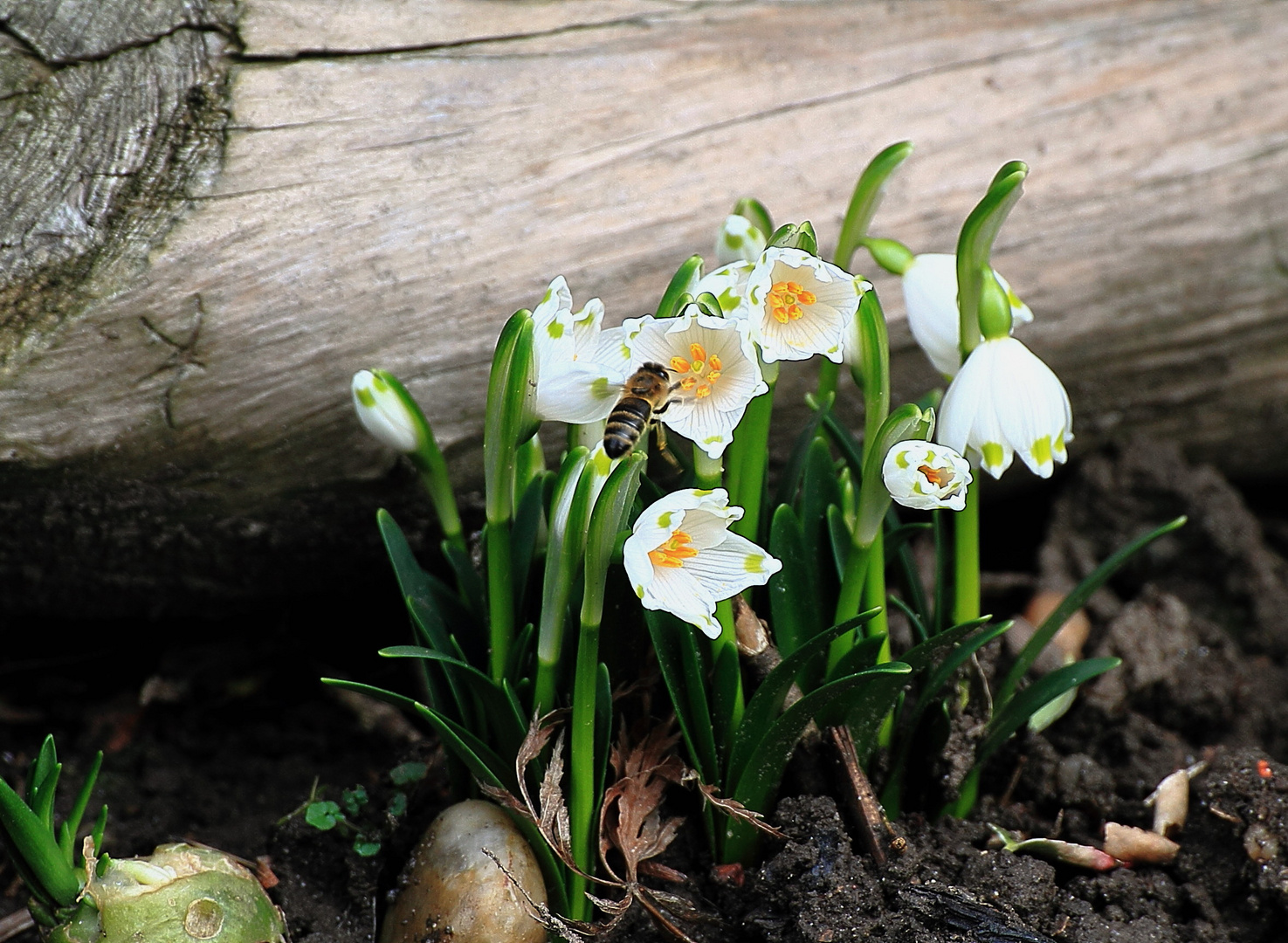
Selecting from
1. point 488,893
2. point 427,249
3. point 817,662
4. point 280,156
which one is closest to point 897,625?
point 817,662

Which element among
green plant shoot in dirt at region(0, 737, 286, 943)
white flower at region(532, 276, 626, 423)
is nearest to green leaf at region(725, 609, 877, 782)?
white flower at region(532, 276, 626, 423)

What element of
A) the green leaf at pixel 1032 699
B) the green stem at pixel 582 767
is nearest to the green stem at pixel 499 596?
the green stem at pixel 582 767

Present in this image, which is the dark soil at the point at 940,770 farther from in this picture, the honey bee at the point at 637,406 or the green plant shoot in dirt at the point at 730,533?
the honey bee at the point at 637,406

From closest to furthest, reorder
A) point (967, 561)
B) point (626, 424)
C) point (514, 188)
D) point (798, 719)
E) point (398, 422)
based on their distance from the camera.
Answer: point (626, 424) < point (798, 719) < point (398, 422) < point (967, 561) < point (514, 188)

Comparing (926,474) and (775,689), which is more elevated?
(926,474)

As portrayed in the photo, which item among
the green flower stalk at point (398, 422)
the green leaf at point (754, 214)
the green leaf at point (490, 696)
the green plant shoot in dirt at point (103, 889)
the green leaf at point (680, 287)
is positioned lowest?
the green plant shoot in dirt at point (103, 889)

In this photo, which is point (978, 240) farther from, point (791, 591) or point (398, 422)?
point (398, 422)

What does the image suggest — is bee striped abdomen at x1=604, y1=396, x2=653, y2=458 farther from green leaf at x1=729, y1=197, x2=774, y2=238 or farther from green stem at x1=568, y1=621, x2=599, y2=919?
green leaf at x1=729, y1=197, x2=774, y2=238

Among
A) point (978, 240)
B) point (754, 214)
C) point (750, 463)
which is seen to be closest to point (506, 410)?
point (750, 463)
